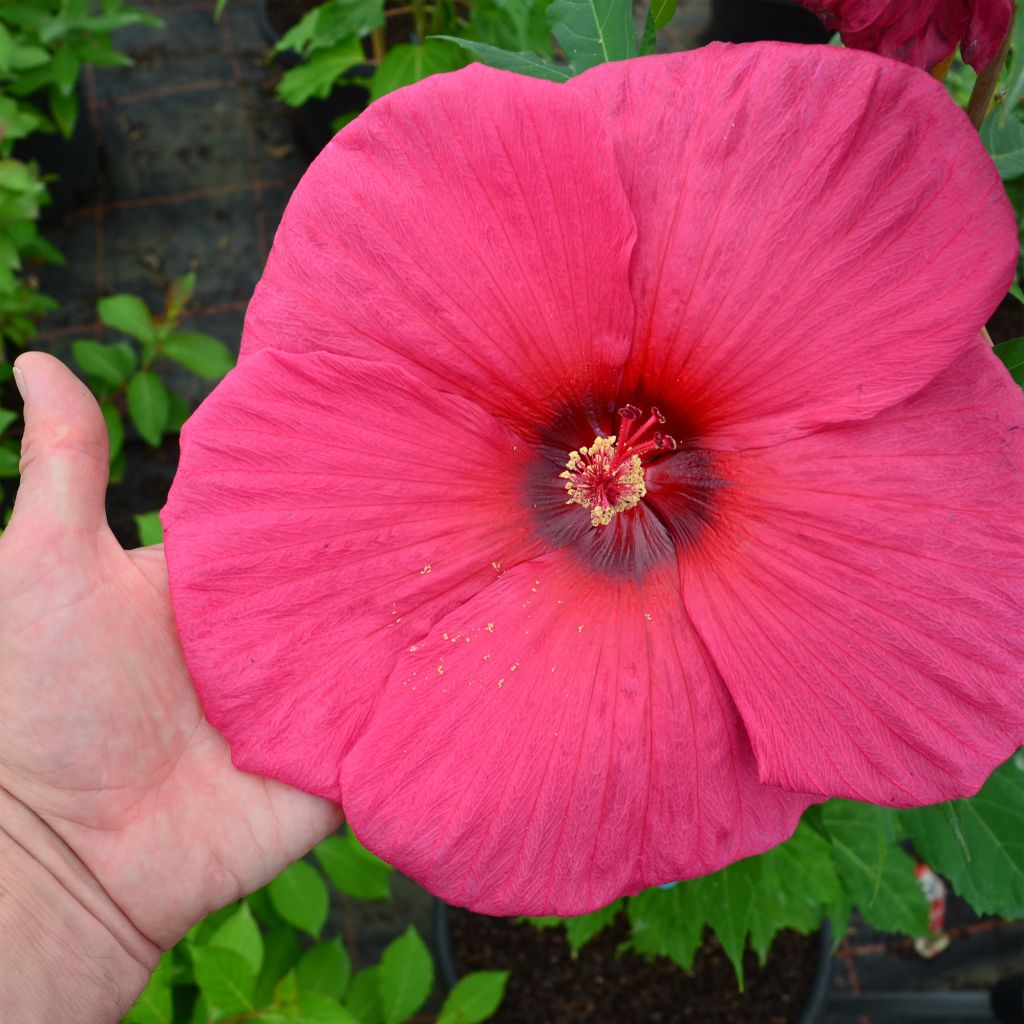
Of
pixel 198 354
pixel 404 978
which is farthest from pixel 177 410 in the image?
pixel 404 978

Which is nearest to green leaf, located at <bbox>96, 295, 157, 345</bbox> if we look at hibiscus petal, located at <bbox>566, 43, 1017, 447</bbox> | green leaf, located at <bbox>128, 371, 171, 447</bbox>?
green leaf, located at <bbox>128, 371, 171, 447</bbox>

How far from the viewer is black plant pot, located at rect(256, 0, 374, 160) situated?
3471 millimetres

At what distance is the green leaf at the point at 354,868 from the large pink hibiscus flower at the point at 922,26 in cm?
159

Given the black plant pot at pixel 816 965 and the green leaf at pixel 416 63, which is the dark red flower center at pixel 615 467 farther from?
the black plant pot at pixel 816 965

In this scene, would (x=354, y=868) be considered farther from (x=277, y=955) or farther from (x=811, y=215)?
(x=811, y=215)

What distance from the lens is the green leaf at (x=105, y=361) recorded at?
2607 mm

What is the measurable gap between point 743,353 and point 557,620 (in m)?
0.36

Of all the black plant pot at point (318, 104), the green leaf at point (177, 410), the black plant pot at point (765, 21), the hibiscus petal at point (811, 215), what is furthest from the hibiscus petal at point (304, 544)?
the black plant pot at point (765, 21)

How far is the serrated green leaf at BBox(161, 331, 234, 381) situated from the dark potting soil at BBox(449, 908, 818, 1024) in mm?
1618

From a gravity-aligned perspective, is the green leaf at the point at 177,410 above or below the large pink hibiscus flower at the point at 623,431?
below

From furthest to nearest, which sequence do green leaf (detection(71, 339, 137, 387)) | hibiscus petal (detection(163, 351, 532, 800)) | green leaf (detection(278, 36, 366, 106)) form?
green leaf (detection(278, 36, 366, 106)) → green leaf (detection(71, 339, 137, 387)) → hibiscus petal (detection(163, 351, 532, 800))

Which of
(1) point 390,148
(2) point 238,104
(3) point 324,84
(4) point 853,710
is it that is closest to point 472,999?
(4) point 853,710

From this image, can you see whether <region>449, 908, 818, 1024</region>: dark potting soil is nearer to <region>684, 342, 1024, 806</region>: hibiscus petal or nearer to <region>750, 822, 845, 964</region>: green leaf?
<region>750, 822, 845, 964</region>: green leaf

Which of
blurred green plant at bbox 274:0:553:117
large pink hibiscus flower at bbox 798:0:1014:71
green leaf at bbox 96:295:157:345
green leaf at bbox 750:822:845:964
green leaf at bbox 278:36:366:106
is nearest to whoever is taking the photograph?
large pink hibiscus flower at bbox 798:0:1014:71
